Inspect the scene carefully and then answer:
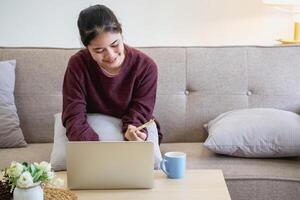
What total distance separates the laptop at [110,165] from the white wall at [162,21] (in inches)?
61.1

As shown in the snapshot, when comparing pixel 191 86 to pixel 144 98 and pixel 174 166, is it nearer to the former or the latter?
pixel 144 98

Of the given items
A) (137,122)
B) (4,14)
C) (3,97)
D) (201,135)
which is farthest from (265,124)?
(4,14)

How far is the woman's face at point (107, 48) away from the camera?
4.94 feet

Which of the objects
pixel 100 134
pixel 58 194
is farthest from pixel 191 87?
pixel 58 194

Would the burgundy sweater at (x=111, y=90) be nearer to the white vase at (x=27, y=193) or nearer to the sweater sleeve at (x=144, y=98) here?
the sweater sleeve at (x=144, y=98)

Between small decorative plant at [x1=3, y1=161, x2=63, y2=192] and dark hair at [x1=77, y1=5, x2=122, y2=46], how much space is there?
0.62 m

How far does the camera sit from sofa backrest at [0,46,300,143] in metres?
1.98

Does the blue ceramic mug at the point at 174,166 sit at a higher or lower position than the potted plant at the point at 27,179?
lower

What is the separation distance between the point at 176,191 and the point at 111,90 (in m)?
0.61

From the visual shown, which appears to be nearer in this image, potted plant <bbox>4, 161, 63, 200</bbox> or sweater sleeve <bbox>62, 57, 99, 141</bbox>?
potted plant <bbox>4, 161, 63, 200</bbox>

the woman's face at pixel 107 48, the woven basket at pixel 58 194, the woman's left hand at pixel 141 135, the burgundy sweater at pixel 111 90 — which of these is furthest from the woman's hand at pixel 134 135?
the woven basket at pixel 58 194

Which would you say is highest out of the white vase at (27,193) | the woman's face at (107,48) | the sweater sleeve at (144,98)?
the woman's face at (107,48)

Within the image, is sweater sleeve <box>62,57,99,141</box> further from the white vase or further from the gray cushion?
the white vase

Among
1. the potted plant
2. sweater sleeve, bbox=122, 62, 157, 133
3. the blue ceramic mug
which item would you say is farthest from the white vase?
sweater sleeve, bbox=122, 62, 157, 133
